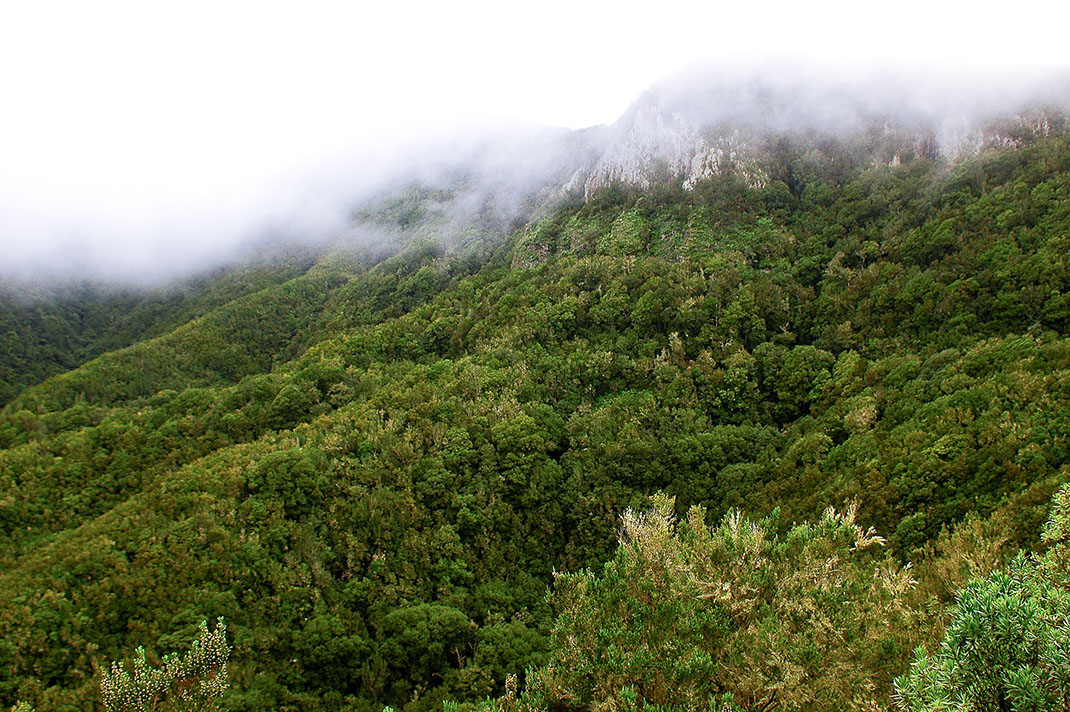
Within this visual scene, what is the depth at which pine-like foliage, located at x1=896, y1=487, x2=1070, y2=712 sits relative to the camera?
24.5 feet

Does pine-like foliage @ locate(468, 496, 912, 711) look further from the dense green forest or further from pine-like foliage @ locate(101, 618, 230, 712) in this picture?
pine-like foliage @ locate(101, 618, 230, 712)

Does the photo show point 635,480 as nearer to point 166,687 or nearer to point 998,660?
point 166,687

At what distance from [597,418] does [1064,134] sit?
71.9 metres

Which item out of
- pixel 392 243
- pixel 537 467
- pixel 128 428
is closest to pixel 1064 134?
pixel 537 467

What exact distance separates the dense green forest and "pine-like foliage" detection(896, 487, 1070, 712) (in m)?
0.05

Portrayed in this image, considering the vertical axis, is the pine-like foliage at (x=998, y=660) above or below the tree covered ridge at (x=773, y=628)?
above

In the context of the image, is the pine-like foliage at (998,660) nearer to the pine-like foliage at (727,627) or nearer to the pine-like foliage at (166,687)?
the pine-like foliage at (727,627)

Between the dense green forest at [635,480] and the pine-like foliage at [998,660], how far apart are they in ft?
0.15

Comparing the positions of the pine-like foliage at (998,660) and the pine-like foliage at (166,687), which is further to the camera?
the pine-like foliage at (166,687)

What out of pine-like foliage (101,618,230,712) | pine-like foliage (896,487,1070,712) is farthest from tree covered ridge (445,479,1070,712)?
pine-like foliage (101,618,230,712)

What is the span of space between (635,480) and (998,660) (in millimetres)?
48990

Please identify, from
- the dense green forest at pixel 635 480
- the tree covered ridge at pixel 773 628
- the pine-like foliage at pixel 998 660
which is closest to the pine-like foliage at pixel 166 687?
the dense green forest at pixel 635 480

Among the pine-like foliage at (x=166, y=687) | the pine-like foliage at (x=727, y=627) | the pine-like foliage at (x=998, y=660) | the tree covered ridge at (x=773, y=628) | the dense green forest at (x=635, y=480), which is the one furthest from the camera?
the pine-like foliage at (x=166, y=687)

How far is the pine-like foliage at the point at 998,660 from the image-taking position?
24.5ft
